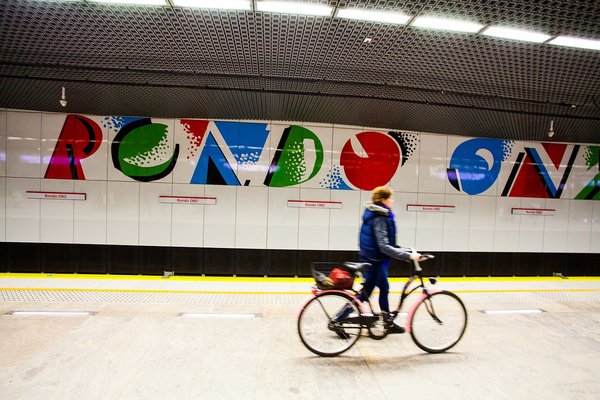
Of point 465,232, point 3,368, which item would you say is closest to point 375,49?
point 3,368

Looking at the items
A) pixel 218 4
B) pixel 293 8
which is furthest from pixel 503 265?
pixel 218 4

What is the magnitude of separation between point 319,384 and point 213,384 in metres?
0.81

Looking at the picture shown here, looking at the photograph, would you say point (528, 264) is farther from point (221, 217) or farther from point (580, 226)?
point (221, 217)

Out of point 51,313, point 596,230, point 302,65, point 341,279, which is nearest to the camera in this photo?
point 341,279

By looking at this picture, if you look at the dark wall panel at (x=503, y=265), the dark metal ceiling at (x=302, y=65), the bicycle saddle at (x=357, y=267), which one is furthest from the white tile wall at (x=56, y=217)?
the dark wall panel at (x=503, y=265)

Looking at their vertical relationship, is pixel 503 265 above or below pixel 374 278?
below

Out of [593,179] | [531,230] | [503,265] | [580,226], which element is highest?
[593,179]

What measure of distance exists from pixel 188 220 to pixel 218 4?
405 centimetres

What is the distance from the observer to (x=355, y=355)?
2918 mm

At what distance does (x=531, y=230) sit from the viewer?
6.60 metres

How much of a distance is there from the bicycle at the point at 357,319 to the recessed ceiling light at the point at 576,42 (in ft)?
7.56

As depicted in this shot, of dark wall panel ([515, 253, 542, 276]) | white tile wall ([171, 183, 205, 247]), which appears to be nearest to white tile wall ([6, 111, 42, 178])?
white tile wall ([171, 183, 205, 247])

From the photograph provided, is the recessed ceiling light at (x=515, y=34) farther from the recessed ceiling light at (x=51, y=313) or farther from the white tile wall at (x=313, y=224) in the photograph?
the recessed ceiling light at (x=51, y=313)

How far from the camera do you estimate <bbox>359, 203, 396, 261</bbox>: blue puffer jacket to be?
112 inches
